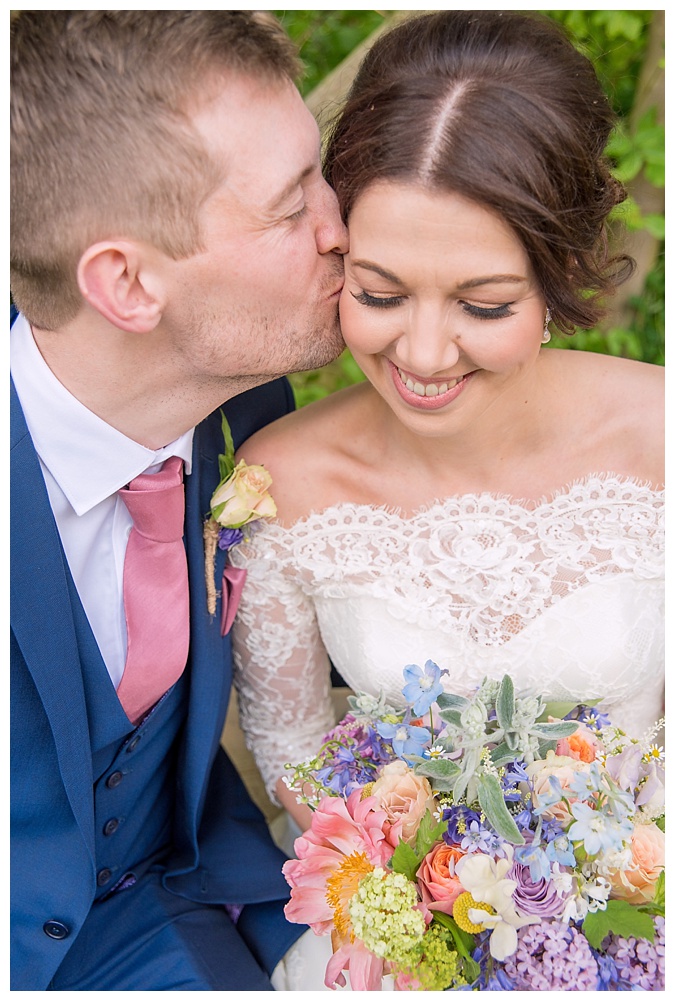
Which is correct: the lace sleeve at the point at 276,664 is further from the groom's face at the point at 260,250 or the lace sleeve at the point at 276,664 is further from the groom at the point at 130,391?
the groom's face at the point at 260,250

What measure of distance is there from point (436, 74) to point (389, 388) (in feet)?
2.08

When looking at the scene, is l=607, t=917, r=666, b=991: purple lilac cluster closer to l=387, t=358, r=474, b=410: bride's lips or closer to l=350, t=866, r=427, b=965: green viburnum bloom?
l=350, t=866, r=427, b=965: green viburnum bloom

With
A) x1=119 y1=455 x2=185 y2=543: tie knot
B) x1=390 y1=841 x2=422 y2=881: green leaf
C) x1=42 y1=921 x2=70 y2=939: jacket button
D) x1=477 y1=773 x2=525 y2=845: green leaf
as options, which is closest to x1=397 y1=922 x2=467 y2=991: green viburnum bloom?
x1=390 y1=841 x2=422 y2=881: green leaf

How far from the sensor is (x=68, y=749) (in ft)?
6.65

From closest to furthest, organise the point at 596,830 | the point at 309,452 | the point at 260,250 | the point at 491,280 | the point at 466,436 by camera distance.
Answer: the point at 596,830 → the point at 491,280 → the point at 260,250 → the point at 466,436 → the point at 309,452

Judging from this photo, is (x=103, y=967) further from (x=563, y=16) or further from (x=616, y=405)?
(x=563, y=16)

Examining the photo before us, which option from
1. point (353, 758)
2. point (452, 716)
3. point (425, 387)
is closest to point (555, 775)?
point (452, 716)

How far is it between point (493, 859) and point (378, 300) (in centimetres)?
109

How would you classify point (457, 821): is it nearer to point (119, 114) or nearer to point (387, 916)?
point (387, 916)

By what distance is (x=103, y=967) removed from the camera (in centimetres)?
228

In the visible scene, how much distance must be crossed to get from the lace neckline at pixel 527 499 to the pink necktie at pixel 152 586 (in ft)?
1.22

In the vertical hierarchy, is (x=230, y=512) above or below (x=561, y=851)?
above

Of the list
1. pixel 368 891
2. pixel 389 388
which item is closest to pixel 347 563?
pixel 389 388

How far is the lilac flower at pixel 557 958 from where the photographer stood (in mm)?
1597
